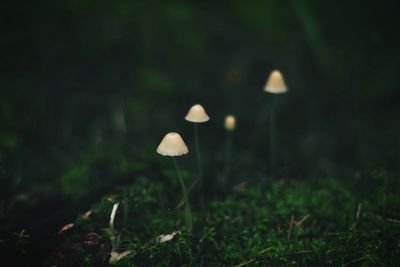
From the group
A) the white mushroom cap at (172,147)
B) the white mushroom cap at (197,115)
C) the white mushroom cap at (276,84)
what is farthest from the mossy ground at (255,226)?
the white mushroom cap at (276,84)

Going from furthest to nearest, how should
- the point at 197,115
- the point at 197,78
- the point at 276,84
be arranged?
1. the point at 197,78
2. the point at 276,84
3. the point at 197,115

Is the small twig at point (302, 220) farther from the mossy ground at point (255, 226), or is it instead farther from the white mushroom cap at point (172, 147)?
the white mushroom cap at point (172, 147)

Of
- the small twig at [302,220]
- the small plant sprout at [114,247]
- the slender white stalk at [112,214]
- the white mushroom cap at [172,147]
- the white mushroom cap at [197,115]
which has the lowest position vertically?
the small twig at [302,220]

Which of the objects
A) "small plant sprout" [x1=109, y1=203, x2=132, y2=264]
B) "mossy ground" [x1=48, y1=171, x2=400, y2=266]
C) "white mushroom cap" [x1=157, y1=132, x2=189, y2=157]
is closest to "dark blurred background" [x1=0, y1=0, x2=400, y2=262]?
"mossy ground" [x1=48, y1=171, x2=400, y2=266]

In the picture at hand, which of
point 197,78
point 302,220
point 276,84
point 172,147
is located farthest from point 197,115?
point 197,78

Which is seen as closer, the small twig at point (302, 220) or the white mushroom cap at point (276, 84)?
the small twig at point (302, 220)

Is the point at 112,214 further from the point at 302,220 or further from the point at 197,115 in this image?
the point at 302,220
